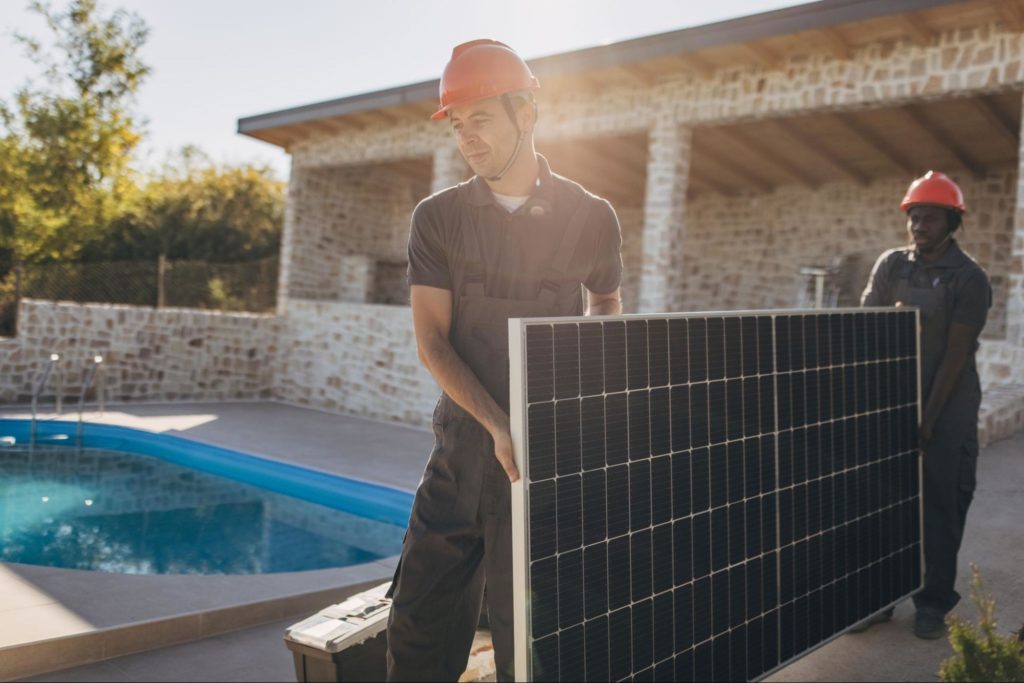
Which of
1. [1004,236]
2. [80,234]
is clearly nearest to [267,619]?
[1004,236]

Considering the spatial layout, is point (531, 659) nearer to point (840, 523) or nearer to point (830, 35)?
point (840, 523)

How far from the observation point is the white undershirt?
242cm

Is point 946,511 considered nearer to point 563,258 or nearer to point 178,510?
point 563,258

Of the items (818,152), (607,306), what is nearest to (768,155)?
(818,152)

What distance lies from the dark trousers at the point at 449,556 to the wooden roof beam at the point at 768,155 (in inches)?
363

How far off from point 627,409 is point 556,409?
280 mm

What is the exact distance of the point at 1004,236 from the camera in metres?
11.2

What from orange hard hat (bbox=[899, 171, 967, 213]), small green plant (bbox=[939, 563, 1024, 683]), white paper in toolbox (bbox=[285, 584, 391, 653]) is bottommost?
white paper in toolbox (bbox=[285, 584, 391, 653])

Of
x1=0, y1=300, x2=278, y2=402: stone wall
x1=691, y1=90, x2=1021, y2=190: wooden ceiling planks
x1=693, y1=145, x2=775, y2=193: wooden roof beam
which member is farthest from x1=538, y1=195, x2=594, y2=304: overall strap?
x1=0, y1=300, x2=278, y2=402: stone wall

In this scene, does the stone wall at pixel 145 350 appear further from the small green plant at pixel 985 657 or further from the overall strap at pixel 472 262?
the small green plant at pixel 985 657

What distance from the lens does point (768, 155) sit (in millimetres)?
11656

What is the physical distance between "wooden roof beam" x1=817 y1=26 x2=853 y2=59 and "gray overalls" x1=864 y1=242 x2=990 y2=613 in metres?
4.69

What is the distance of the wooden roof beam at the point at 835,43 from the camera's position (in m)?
7.76

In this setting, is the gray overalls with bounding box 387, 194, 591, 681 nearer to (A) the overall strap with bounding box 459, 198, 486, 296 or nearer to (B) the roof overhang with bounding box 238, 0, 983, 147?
(A) the overall strap with bounding box 459, 198, 486, 296
